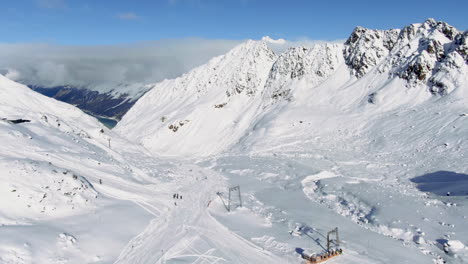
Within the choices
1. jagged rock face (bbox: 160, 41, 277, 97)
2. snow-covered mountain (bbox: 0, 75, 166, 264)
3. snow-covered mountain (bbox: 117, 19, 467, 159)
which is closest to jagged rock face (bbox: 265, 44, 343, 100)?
snow-covered mountain (bbox: 117, 19, 467, 159)

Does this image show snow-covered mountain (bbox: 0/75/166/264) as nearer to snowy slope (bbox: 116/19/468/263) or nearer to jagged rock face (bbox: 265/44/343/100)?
snowy slope (bbox: 116/19/468/263)

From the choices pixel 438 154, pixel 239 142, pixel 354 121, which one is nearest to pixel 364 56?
pixel 354 121

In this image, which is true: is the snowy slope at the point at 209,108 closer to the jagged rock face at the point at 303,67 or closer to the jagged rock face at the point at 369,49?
the jagged rock face at the point at 303,67

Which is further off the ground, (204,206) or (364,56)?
(364,56)

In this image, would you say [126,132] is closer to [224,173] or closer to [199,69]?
[199,69]

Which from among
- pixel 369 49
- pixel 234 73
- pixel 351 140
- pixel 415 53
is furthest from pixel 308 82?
pixel 234 73

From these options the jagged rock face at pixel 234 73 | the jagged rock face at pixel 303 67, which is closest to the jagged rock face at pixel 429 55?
the jagged rock face at pixel 303 67
